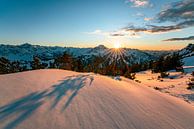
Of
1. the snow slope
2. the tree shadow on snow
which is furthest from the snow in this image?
the tree shadow on snow

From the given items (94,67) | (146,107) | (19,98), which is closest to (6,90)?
(19,98)

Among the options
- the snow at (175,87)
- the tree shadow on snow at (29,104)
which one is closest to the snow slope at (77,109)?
the tree shadow on snow at (29,104)

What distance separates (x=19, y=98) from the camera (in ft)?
11.3

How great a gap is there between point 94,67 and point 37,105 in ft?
55.4

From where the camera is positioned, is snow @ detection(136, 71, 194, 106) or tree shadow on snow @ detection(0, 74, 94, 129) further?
snow @ detection(136, 71, 194, 106)

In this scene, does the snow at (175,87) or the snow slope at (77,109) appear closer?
the snow slope at (77,109)

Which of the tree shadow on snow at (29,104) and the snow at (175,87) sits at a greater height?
the tree shadow on snow at (29,104)

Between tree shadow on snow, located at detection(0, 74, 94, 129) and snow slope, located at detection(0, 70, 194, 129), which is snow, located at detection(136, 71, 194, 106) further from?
tree shadow on snow, located at detection(0, 74, 94, 129)

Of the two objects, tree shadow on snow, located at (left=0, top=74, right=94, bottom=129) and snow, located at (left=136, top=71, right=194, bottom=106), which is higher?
tree shadow on snow, located at (left=0, top=74, right=94, bottom=129)

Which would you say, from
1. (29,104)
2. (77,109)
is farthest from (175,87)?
(29,104)

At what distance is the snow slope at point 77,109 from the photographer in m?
2.72

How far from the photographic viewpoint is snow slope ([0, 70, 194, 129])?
2717mm

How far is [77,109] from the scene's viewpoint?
3.20 metres

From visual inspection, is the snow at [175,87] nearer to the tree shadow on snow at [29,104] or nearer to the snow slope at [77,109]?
the snow slope at [77,109]
